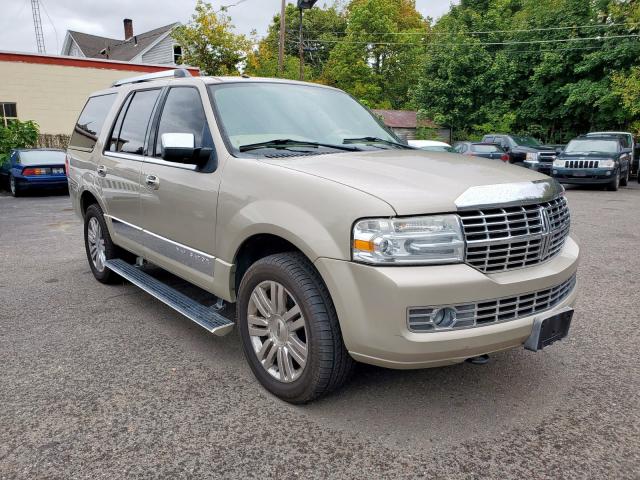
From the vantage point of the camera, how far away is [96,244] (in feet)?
18.1

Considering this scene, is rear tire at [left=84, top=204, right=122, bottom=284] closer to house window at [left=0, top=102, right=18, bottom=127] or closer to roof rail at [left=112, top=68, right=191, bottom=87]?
roof rail at [left=112, top=68, right=191, bottom=87]

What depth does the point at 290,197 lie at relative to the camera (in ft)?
9.28

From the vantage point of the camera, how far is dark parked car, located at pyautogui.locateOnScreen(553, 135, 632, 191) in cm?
1571

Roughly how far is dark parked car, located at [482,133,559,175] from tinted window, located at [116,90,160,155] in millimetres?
16927

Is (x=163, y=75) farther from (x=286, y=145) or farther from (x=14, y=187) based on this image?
(x=14, y=187)

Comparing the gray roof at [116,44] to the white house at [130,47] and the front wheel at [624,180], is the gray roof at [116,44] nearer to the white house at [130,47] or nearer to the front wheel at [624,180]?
the white house at [130,47]

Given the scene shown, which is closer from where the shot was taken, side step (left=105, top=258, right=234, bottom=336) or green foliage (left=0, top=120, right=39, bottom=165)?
side step (left=105, top=258, right=234, bottom=336)

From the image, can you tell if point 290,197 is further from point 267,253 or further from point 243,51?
point 243,51

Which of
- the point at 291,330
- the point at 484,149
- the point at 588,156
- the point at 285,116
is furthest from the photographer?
the point at 484,149

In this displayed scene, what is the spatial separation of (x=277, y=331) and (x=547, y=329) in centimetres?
144

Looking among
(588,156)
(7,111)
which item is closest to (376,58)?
(7,111)

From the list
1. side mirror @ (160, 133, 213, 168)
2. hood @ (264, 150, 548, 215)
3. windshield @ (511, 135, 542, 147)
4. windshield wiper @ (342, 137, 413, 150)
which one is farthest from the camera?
windshield @ (511, 135, 542, 147)

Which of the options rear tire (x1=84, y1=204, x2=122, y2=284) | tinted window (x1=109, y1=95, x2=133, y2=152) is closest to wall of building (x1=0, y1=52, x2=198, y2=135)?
rear tire (x1=84, y1=204, x2=122, y2=284)

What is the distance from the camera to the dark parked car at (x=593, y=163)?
15.7 meters
